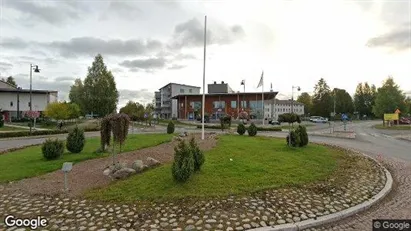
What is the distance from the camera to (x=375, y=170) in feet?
40.7

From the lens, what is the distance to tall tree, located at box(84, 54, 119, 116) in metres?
65.2

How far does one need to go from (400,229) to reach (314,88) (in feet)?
362

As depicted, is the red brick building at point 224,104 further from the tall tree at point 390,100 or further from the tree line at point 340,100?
the tree line at point 340,100

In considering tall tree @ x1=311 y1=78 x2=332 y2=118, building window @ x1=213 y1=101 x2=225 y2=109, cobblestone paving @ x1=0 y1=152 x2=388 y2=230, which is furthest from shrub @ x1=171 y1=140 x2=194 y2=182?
tall tree @ x1=311 y1=78 x2=332 y2=118

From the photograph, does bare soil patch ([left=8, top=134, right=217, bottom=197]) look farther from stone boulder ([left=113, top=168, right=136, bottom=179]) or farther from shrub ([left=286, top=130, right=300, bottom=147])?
shrub ([left=286, top=130, right=300, bottom=147])

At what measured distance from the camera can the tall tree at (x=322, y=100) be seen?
10075 cm

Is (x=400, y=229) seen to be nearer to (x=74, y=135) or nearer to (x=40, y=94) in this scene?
(x=74, y=135)

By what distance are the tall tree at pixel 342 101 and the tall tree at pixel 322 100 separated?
3.66 metres

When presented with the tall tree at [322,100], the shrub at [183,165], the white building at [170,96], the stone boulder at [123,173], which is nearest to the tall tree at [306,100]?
the tall tree at [322,100]

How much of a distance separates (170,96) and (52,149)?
10489cm

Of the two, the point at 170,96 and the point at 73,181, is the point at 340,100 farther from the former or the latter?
the point at 73,181

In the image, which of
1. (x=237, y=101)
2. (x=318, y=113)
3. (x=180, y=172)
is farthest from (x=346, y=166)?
(x=318, y=113)

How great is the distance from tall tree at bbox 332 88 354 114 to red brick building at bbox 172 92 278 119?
37954 millimetres

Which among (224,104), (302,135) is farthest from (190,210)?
A: (224,104)
